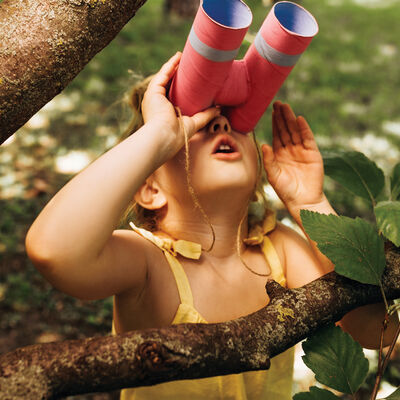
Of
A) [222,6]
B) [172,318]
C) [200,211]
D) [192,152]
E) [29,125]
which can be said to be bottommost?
[29,125]

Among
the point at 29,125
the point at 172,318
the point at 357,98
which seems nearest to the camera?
the point at 172,318

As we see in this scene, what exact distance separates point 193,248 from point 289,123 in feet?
1.62

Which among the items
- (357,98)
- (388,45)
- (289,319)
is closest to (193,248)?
(289,319)

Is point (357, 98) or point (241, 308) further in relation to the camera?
point (357, 98)

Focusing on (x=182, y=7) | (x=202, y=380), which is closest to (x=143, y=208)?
(x=202, y=380)

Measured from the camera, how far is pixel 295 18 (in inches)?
50.3

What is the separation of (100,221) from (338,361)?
1.90 feet

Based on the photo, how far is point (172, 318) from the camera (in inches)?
52.7

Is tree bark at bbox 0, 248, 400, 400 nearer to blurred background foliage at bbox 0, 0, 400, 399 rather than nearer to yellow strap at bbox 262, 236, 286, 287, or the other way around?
yellow strap at bbox 262, 236, 286, 287

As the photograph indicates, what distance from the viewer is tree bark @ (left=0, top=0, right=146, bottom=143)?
0.99 meters

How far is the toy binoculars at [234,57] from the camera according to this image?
1.17 meters

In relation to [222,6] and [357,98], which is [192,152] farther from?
[357,98]

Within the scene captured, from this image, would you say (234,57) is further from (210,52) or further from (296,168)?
(296,168)

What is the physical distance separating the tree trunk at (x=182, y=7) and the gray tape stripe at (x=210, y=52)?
5668 millimetres
